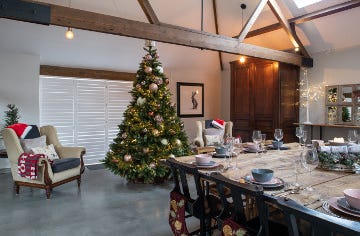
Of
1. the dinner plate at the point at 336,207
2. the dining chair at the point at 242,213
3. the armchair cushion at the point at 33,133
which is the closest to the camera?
the dinner plate at the point at 336,207

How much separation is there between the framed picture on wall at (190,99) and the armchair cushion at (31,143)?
3.76 metres

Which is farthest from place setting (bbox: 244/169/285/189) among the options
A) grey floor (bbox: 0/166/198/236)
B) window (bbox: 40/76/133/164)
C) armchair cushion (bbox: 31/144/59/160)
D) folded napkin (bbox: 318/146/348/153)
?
window (bbox: 40/76/133/164)

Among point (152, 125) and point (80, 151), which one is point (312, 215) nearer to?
point (152, 125)

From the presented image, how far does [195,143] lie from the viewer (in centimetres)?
562

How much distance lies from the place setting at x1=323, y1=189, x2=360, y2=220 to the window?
5731 mm

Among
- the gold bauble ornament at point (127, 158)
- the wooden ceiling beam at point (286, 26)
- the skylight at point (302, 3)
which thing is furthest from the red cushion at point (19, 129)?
the skylight at point (302, 3)

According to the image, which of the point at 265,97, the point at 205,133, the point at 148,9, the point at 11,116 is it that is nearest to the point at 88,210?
the point at 148,9

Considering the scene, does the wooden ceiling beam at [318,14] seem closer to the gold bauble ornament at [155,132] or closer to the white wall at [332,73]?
the white wall at [332,73]

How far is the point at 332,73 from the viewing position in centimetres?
588

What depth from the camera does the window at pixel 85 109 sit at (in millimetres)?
5895

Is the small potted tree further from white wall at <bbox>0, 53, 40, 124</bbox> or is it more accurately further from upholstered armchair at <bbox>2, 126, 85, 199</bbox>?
upholstered armchair at <bbox>2, 126, 85, 199</bbox>

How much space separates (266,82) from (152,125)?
3266 mm

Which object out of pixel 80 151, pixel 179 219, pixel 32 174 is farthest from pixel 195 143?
pixel 179 219

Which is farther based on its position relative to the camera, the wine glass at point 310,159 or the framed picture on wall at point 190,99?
the framed picture on wall at point 190,99
